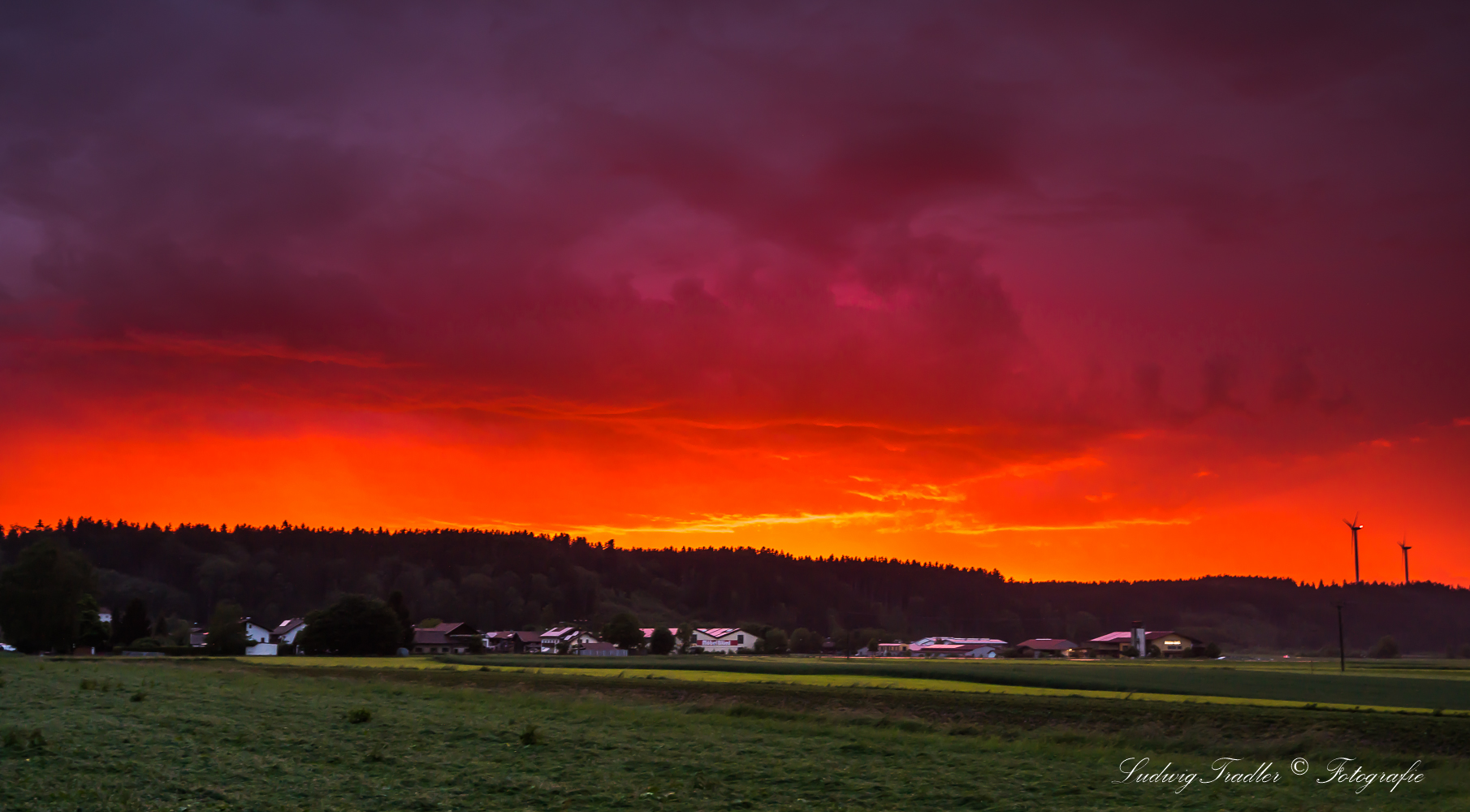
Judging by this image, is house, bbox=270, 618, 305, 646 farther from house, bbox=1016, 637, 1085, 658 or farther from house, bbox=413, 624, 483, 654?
house, bbox=1016, 637, 1085, 658

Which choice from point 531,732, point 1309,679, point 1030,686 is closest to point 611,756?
point 531,732

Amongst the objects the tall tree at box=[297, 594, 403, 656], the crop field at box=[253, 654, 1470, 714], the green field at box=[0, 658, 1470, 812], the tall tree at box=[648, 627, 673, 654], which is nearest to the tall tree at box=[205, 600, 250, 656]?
the tall tree at box=[297, 594, 403, 656]

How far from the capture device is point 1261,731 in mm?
39219

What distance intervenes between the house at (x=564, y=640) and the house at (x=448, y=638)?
41.4 ft

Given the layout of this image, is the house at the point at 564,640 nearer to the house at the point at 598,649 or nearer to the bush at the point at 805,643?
the house at the point at 598,649

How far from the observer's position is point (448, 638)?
541 ft

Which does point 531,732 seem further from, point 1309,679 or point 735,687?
point 1309,679

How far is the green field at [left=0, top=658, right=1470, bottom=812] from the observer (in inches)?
864

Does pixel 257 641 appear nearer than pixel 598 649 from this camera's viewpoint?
Yes

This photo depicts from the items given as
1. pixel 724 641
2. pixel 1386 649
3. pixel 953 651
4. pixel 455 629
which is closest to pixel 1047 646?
pixel 953 651

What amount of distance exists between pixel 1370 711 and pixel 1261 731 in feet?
29.0

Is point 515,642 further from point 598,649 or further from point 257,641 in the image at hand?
point 257,641

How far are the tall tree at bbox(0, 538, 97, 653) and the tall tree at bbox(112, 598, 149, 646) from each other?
612 inches

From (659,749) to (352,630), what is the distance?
324 ft
